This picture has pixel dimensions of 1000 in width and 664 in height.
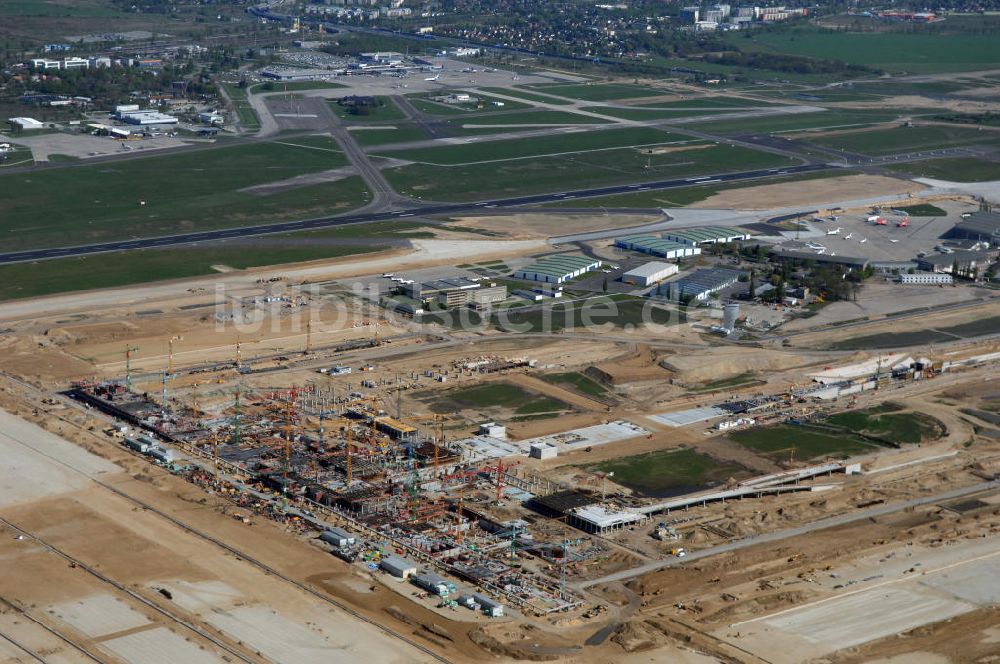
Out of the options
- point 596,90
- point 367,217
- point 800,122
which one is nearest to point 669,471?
point 367,217

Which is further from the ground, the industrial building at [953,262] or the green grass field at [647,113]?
the green grass field at [647,113]

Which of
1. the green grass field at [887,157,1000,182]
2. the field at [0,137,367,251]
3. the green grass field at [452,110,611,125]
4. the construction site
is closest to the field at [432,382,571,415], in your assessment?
the construction site

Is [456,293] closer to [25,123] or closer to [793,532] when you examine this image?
[793,532]

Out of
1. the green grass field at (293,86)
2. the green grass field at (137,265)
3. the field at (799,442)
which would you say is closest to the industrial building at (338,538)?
the field at (799,442)

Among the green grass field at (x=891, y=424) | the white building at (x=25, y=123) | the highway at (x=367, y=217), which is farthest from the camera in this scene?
the white building at (x=25, y=123)

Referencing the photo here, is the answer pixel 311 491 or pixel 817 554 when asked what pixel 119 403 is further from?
pixel 817 554

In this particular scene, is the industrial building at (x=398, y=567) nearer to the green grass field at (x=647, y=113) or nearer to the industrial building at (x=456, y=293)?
the industrial building at (x=456, y=293)

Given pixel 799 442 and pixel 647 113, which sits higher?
pixel 647 113
